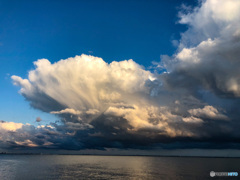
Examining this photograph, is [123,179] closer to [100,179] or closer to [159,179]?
[100,179]

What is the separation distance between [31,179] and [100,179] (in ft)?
118

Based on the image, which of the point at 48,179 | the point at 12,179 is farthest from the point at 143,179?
the point at 12,179

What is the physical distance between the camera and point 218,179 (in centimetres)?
9900

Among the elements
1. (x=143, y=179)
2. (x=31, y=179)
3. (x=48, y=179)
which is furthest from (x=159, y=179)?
(x=31, y=179)

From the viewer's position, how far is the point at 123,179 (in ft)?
320

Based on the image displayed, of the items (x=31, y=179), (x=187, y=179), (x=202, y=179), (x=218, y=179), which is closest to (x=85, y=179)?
(x=31, y=179)

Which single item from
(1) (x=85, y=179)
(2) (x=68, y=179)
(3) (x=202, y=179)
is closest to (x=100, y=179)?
(1) (x=85, y=179)

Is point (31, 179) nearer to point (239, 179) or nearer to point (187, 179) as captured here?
point (187, 179)

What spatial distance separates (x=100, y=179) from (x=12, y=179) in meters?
46.0

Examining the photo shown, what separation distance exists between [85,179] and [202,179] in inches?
2581

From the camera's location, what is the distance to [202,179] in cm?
9869

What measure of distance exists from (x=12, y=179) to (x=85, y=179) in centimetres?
3783

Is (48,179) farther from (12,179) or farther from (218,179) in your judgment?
(218,179)

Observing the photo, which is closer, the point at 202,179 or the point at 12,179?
the point at 12,179
